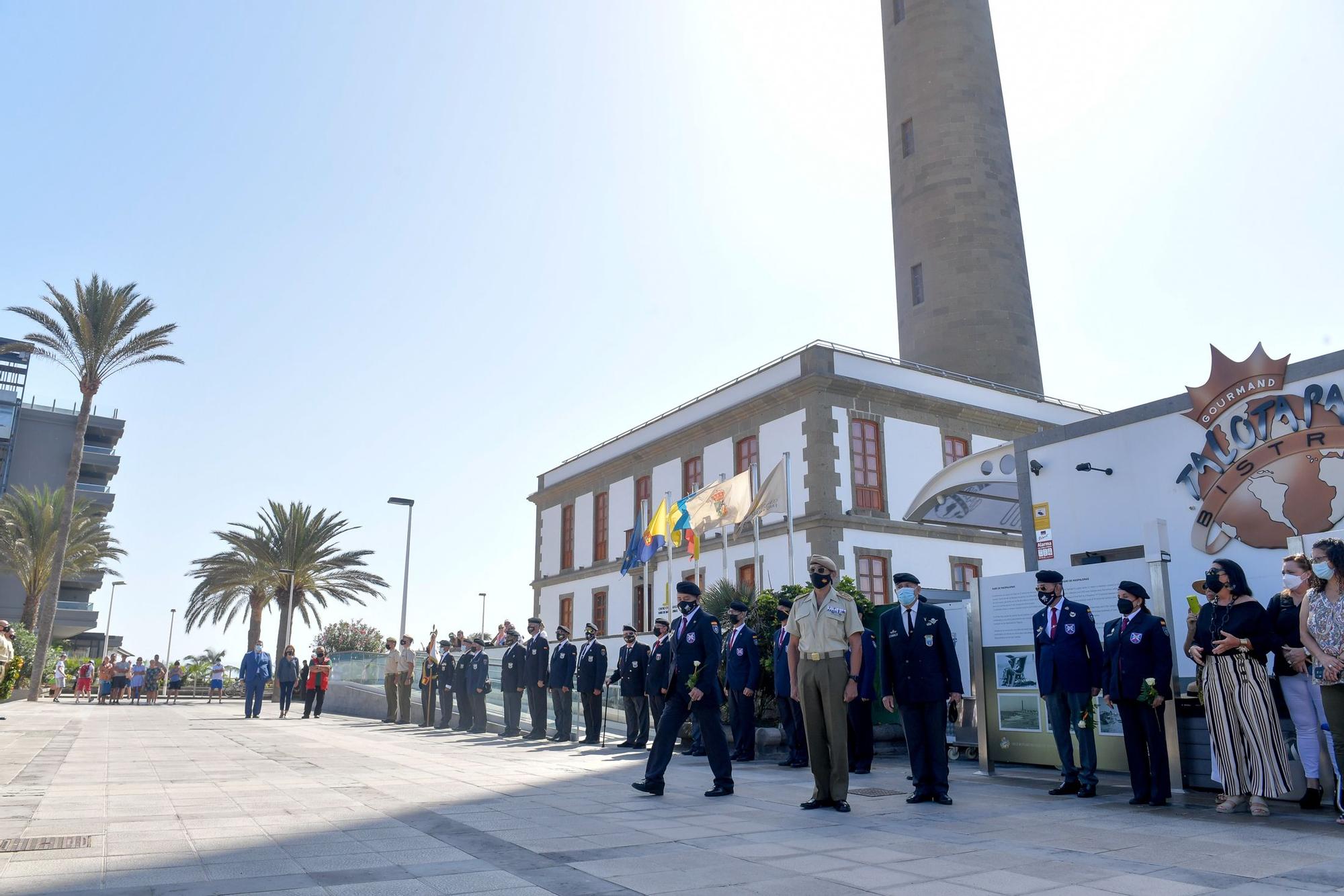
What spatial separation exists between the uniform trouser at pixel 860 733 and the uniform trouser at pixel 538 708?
23.1ft

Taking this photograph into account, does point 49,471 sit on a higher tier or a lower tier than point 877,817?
higher

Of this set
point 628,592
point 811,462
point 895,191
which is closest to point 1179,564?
point 811,462

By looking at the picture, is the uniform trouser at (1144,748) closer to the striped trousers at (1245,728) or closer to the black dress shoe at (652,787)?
the striped trousers at (1245,728)

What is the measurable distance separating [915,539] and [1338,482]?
16.8 meters

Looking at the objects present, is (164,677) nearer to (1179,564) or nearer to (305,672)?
(305,672)

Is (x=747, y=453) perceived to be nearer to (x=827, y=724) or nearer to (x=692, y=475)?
(x=692, y=475)

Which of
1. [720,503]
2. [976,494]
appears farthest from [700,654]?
[720,503]

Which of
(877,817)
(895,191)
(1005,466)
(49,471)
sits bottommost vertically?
(877,817)

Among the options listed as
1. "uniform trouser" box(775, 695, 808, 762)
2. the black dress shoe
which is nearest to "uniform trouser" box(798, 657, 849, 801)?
the black dress shoe

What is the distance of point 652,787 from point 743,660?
3.96 metres

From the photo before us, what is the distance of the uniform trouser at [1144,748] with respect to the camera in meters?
7.46

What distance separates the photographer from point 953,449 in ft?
92.8

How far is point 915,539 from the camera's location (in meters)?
26.6

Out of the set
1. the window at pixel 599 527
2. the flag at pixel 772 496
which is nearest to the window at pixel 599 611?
the window at pixel 599 527
